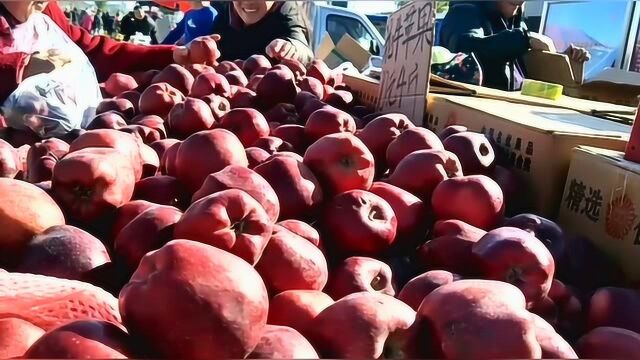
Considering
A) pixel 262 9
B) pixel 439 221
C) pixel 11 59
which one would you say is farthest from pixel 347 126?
pixel 262 9

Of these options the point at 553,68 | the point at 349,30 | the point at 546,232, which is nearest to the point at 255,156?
the point at 546,232

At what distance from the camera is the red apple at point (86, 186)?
132 centimetres

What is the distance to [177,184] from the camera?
150 centimetres

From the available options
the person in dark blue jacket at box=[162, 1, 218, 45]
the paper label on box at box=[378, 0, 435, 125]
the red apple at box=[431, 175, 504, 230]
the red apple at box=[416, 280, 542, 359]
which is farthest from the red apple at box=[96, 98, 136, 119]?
the person in dark blue jacket at box=[162, 1, 218, 45]

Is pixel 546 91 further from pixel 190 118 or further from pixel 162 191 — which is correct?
pixel 162 191

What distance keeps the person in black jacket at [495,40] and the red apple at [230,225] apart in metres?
3.58

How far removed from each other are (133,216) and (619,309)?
3.16ft

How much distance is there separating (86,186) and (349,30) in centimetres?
719

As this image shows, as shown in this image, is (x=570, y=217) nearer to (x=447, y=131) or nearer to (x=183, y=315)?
(x=447, y=131)

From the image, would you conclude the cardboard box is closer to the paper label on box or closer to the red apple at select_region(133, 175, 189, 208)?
the paper label on box

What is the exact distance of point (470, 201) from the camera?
146cm

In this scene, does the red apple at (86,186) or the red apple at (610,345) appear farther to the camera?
the red apple at (86,186)

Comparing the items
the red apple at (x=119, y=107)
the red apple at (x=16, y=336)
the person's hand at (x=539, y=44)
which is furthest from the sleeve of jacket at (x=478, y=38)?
the red apple at (x=16, y=336)

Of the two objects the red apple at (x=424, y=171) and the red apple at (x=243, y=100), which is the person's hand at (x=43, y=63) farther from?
the red apple at (x=424, y=171)
